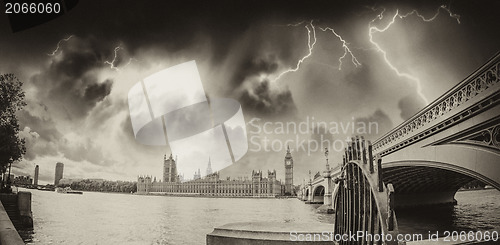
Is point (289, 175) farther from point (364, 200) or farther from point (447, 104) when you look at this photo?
point (364, 200)

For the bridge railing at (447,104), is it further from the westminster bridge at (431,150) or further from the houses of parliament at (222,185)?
the houses of parliament at (222,185)

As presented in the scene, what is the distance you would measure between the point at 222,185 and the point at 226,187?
1.59m

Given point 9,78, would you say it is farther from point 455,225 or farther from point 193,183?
point 193,183

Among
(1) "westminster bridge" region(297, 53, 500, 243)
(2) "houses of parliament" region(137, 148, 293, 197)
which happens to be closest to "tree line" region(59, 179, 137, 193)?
(2) "houses of parliament" region(137, 148, 293, 197)

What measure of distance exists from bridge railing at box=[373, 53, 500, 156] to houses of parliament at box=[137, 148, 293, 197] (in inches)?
3928

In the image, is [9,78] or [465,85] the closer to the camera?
[465,85]

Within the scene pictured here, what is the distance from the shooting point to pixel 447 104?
7.86 meters

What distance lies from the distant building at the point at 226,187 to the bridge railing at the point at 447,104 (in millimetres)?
99760

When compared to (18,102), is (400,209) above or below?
below

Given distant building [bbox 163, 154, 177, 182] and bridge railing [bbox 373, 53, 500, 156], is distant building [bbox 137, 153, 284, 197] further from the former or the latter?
bridge railing [bbox 373, 53, 500, 156]

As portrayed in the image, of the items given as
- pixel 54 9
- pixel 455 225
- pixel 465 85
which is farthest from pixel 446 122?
pixel 455 225

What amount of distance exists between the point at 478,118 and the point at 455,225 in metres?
14.4

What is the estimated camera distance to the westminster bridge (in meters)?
2.17

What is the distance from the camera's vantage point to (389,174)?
1494 centimetres
